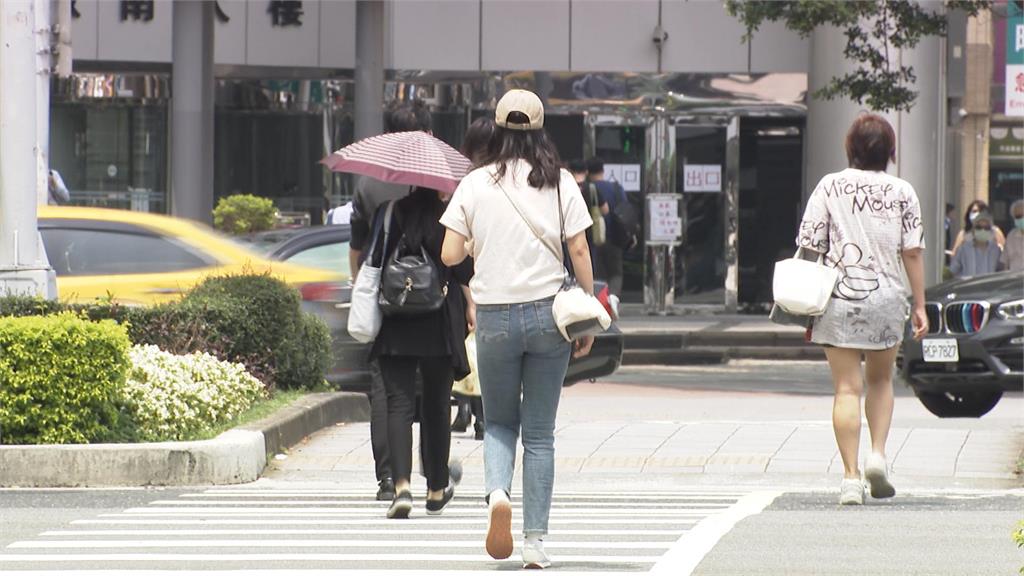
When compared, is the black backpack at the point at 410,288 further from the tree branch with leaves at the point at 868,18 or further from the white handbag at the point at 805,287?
the tree branch with leaves at the point at 868,18

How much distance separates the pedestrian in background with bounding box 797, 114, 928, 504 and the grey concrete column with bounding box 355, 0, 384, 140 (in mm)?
15854

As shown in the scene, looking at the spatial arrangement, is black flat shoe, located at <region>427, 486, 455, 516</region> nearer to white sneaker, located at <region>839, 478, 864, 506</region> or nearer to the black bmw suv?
white sneaker, located at <region>839, 478, 864, 506</region>

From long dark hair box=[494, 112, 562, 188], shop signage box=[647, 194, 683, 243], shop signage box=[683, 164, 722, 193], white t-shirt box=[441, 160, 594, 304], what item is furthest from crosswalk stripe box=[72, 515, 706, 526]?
shop signage box=[683, 164, 722, 193]

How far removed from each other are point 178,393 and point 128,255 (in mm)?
3176

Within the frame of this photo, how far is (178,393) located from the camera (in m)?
10.7

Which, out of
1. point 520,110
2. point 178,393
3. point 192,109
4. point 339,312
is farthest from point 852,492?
point 192,109

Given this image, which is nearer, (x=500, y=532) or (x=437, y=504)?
(x=500, y=532)

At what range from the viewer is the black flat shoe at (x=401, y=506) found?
8719 mm

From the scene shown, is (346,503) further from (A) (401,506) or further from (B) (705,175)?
(B) (705,175)

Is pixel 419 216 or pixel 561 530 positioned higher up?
pixel 419 216

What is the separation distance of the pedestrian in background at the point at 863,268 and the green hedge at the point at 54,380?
3701 mm

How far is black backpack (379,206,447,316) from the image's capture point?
28.5 ft

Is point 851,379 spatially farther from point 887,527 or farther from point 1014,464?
point 1014,464

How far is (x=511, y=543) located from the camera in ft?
23.2
